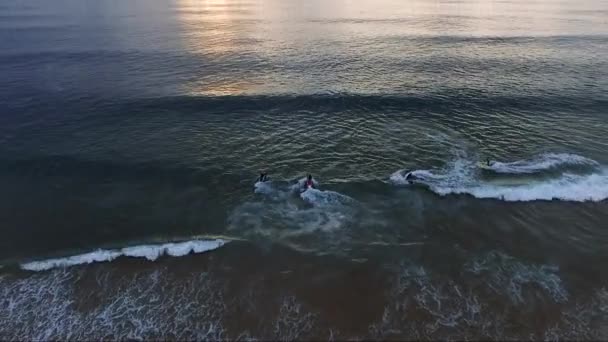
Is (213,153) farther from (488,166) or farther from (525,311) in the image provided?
(525,311)

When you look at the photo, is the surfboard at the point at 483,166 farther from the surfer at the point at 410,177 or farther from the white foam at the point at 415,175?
the surfer at the point at 410,177

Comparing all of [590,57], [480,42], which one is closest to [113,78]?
[480,42]

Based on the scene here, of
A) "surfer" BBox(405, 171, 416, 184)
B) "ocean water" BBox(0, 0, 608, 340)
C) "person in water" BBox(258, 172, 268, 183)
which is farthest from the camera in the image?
"person in water" BBox(258, 172, 268, 183)

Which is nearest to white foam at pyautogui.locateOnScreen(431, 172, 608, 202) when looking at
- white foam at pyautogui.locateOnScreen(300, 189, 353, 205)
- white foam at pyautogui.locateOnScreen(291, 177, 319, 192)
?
white foam at pyautogui.locateOnScreen(300, 189, 353, 205)

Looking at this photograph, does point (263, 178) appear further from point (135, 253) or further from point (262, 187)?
point (135, 253)

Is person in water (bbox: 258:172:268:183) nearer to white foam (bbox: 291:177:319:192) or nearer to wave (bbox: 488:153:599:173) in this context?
white foam (bbox: 291:177:319:192)

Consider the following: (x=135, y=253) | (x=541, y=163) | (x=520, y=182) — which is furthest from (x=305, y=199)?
(x=541, y=163)
